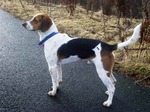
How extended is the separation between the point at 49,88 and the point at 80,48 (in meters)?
1.09

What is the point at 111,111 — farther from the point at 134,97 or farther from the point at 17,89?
the point at 17,89

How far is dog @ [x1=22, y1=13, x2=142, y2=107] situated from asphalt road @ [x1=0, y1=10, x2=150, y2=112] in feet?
0.78

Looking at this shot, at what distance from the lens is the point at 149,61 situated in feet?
24.1

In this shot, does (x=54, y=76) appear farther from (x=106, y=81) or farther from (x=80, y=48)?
(x=106, y=81)

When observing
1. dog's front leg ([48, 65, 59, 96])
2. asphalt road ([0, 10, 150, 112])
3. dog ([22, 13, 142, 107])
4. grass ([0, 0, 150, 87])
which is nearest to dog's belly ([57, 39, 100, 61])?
dog ([22, 13, 142, 107])

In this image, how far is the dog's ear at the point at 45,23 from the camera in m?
5.44

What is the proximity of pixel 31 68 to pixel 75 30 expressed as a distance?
3.55m

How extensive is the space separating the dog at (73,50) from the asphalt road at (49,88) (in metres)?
0.24

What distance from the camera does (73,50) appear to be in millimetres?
5406

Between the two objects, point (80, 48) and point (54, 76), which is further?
point (54, 76)

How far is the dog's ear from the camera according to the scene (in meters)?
5.44

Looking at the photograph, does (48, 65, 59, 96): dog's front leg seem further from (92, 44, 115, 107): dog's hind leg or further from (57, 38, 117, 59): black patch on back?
(92, 44, 115, 107): dog's hind leg

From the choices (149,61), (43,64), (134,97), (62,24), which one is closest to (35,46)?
(43,64)

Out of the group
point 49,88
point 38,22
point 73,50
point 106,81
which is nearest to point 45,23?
point 38,22
